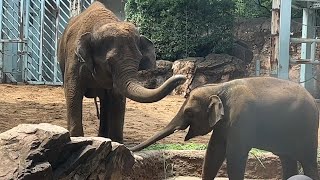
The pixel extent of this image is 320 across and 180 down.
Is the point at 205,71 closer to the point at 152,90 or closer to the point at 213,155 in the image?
the point at 213,155

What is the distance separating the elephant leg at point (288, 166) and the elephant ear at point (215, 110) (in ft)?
3.13

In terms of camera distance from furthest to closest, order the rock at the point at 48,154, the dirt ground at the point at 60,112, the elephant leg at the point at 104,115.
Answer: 1. the dirt ground at the point at 60,112
2. the elephant leg at the point at 104,115
3. the rock at the point at 48,154

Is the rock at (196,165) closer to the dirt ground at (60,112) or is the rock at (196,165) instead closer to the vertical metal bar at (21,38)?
the dirt ground at (60,112)

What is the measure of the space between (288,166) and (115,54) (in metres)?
2.11

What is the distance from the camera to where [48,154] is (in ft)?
13.1

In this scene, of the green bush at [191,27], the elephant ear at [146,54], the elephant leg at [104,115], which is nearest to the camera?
the elephant ear at [146,54]

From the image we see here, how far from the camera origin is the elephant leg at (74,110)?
6871 mm

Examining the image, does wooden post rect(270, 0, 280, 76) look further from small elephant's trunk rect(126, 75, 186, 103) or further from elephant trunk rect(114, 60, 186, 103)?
small elephant's trunk rect(126, 75, 186, 103)

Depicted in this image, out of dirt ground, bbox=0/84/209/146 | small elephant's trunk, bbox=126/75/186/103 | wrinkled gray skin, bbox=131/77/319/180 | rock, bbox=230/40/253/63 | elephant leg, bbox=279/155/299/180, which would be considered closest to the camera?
small elephant's trunk, bbox=126/75/186/103

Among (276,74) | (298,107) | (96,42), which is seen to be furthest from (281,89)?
(276,74)

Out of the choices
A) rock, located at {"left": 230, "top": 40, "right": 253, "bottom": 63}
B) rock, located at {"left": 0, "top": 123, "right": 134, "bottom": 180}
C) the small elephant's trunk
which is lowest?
rock, located at {"left": 0, "top": 123, "right": 134, "bottom": 180}

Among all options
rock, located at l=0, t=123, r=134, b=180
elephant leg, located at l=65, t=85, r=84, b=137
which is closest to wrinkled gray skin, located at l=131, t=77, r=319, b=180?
elephant leg, located at l=65, t=85, r=84, b=137

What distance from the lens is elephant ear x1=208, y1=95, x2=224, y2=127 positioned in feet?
18.9

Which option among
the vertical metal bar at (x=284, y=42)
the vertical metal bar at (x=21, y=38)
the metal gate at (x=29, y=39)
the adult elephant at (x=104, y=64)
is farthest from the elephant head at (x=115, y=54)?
the vertical metal bar at (x=21, y=38)
